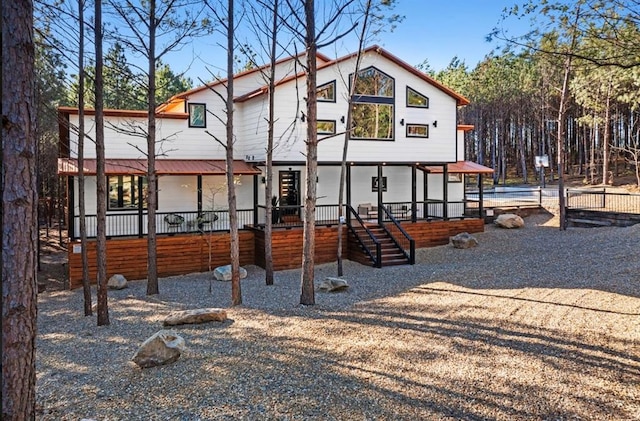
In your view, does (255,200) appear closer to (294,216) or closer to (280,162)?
(280,162)

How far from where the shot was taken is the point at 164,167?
661 inches

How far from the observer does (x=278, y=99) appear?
56.8 feet

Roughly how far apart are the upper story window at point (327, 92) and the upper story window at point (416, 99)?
3299 millimetres

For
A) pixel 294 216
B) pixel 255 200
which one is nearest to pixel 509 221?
pixel 294 216

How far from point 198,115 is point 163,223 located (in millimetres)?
4496

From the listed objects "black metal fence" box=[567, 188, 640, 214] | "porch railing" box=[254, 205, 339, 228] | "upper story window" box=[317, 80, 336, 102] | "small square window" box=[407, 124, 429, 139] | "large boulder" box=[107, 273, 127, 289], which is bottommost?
"large boulder" box=[107, 273, 127, 289]

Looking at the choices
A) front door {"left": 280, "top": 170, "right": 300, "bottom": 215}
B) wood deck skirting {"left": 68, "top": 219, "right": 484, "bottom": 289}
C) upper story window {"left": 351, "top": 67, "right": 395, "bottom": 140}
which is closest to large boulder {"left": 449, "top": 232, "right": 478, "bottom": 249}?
wood deck skirting {"left": 68, "top": 219, "right": 484, "bottom": 289}

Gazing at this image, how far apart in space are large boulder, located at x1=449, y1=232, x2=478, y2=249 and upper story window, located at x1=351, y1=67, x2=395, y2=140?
4706 mm

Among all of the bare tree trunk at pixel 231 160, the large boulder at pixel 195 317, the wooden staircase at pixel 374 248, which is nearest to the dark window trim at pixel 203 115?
the wooden staircase at pixel 374 248

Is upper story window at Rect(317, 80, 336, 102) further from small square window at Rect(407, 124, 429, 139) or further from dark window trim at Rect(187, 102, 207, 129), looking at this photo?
dark window trim at Rect(187, 102, 207, 129)

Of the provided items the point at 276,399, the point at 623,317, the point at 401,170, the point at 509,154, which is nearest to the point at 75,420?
the point at 276,399

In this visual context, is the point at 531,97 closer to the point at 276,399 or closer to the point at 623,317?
the point at 623,317

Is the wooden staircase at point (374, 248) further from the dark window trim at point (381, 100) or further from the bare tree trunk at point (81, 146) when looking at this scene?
the bare tree trunk at point (81, 146)

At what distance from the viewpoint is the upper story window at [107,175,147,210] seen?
16.9m
